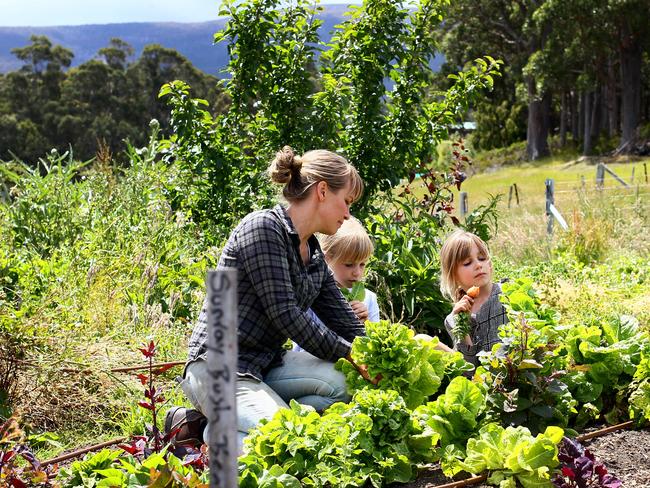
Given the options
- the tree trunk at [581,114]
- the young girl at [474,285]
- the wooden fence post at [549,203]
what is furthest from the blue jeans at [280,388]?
the tree trunk at [581,114]

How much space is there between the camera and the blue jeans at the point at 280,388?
312 centimetres

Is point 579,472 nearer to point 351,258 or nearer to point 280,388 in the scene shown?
point 280,388

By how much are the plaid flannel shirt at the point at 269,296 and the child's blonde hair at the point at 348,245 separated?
1.71ft

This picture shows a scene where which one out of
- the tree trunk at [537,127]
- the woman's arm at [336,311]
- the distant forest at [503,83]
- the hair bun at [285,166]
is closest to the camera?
the hair bun at [285,166]

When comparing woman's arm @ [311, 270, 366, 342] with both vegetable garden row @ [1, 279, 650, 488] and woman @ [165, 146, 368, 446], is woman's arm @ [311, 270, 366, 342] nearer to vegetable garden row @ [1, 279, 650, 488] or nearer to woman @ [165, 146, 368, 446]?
woman @ [165, 146, 368, 446]

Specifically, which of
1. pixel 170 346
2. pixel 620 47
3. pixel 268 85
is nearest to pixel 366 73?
pixel 268 85

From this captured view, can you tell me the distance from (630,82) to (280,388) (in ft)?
106

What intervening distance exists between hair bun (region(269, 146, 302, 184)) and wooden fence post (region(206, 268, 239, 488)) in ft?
6.69

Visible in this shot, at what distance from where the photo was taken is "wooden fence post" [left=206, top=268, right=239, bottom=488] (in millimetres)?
1233

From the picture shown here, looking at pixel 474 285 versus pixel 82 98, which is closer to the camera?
pixel 474 285

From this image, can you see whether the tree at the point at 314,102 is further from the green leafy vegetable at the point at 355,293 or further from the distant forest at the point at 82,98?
the distant forest at the point at 82,98

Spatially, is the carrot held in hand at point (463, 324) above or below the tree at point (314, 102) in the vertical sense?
below

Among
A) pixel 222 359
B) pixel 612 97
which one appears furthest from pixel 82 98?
pixel 222 359

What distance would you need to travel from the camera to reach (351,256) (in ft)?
13.3
